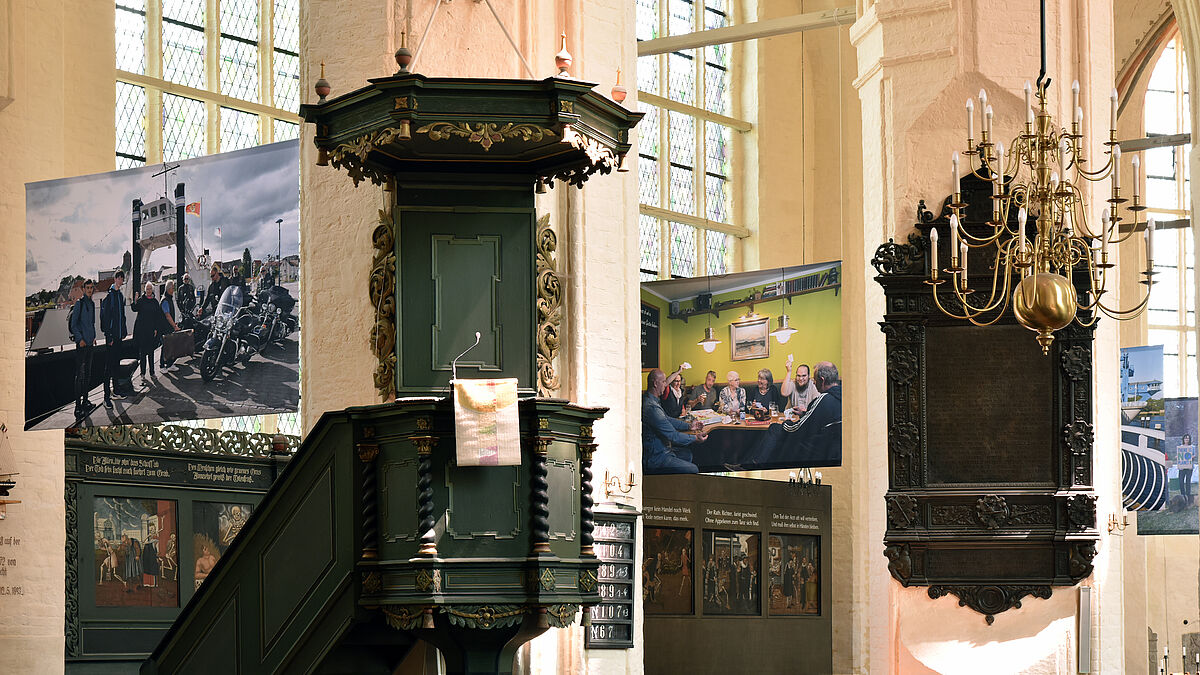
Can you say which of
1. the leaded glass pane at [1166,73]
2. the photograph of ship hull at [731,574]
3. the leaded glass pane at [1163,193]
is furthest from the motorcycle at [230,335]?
the leaded glass pane at [1166,73]

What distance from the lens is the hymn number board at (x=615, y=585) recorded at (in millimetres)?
11672

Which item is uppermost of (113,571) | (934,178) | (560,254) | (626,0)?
(626,0)

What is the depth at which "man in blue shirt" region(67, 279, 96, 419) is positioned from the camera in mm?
15094

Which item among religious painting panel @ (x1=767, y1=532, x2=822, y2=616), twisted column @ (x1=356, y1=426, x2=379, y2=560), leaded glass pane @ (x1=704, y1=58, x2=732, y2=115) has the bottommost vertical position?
religious painting panel @ (x1=767, y1=532, x2=822, y2=616)

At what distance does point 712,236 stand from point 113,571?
11.9m

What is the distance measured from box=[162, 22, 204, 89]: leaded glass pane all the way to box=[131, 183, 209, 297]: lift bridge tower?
6.50m

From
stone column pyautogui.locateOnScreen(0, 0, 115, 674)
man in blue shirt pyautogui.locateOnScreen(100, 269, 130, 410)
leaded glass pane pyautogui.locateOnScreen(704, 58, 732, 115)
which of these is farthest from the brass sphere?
leaded glass pane pyautogui.locateOnScreen(704, 58, 732, 115)

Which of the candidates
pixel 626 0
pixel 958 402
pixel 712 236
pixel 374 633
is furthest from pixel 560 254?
pixel 712 236

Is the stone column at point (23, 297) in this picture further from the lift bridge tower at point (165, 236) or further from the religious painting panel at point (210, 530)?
the lift bridge tower at point (165, 236)

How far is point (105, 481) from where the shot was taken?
16766 millimetres

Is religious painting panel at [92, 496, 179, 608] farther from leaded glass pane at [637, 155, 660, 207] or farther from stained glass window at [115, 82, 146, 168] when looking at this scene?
leaded glass pane at [637, 155, 660, 207]

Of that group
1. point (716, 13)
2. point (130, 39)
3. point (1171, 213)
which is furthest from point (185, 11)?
point (1171, 213)

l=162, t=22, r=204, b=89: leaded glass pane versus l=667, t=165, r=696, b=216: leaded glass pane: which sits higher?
l=162, t=22, r=204, b=89: leaded glass pane

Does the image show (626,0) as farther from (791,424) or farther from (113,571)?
(113,571)
